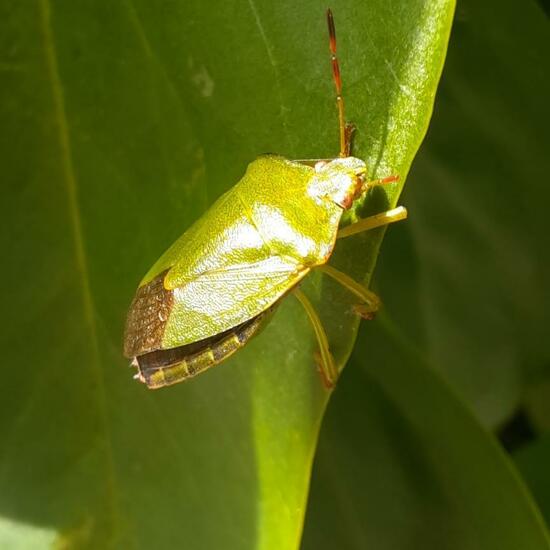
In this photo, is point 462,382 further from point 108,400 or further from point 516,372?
point 108,400

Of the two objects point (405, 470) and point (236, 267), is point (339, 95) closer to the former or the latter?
point (236, 267)

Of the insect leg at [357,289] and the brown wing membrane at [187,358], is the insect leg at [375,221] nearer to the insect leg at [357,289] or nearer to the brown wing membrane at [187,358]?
the insect leg at [357,289]

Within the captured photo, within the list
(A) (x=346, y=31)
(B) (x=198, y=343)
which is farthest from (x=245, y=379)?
(A) (x=346, y=31)

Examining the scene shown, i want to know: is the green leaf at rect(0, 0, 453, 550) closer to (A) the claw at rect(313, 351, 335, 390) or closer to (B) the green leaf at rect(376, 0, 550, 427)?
(A) the claw at rect(313, 351, 335, 390)

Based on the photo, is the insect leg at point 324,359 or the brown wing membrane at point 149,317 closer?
the insect leg at point 324,359

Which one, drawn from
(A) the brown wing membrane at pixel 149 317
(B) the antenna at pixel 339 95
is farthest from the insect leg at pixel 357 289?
(A) the brown wing membrane at pixel 149 317

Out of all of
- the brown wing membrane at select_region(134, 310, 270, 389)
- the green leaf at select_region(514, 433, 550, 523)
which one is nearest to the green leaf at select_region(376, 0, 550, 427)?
the green leaf at select_region(514, 433, 550, 523)
